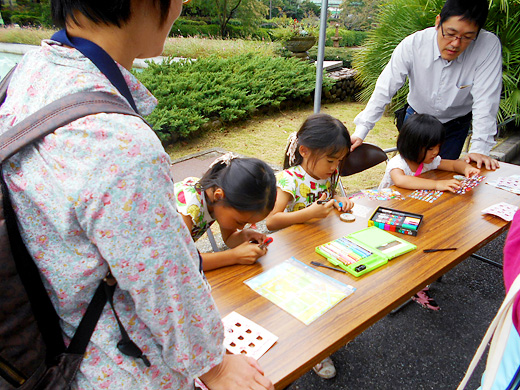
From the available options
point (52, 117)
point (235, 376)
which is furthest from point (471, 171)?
point (52, 117)

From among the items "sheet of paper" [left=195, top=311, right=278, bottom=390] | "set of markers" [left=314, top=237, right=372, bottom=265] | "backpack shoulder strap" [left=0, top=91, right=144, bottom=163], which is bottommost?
"set of markers" [left=314, top=237, right=372, bottom=265]

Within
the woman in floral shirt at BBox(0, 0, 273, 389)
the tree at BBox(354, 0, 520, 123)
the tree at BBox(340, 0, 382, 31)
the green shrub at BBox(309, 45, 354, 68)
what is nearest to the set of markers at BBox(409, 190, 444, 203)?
the woman in floral shirt at BBox(0, 0, 273, 389)

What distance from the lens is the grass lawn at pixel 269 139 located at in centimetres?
490

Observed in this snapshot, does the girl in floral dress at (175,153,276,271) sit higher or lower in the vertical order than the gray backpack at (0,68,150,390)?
lower

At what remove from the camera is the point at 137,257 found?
1.95ft

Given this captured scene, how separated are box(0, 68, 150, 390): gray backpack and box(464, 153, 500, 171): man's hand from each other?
2.85 metres

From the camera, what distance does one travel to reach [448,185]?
91.7 inches

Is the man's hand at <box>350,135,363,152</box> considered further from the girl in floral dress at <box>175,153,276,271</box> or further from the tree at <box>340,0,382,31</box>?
the tree at <box>340,0,382,31</box>

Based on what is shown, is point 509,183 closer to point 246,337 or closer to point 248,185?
point 248,185

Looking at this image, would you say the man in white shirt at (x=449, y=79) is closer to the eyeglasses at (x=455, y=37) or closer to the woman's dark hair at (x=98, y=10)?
the eyeglasses at (x=455, y=37)

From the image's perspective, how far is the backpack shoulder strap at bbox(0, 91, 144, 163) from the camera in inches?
22.5

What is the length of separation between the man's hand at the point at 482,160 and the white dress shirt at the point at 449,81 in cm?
5

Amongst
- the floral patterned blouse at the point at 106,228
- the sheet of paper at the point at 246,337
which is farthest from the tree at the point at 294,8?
the floral patterned blouse at the point at 106,228

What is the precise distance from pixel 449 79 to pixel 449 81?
0.05ft
